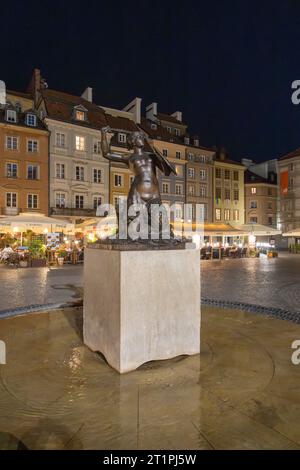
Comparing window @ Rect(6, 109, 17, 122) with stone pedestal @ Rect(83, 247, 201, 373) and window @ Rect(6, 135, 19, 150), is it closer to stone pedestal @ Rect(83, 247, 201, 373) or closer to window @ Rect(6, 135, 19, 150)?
window @ Rect(6, 135, 19, 150)

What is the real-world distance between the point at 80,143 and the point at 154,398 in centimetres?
3363

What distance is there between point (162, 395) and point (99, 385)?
723 millimetres

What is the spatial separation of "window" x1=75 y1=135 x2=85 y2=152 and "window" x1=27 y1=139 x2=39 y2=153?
14.1 ft

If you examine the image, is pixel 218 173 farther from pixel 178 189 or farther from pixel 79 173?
pixel 79 173

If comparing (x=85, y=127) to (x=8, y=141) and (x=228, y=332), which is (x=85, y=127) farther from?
(x=228, y=332)

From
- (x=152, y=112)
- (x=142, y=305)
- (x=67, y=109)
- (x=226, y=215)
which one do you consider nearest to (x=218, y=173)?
(x=226, y=215)

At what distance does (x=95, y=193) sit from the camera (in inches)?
1353

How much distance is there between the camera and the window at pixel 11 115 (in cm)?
2959

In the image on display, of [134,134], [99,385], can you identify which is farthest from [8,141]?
[99,385]

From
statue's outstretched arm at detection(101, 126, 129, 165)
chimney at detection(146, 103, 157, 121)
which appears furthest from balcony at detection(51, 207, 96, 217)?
statue's outstretched arm at detection(101, 126, 129, 165)

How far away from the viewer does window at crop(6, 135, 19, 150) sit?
29380 mm

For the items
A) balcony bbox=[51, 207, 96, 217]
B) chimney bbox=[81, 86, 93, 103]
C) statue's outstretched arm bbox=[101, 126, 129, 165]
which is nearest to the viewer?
statue's outstretched arm bbox=[101, 126, 129, 165]

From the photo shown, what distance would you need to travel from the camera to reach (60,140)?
3212 cm

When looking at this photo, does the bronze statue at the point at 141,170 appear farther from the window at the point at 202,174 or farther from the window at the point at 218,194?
the window at the point at 218,194
